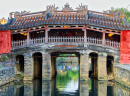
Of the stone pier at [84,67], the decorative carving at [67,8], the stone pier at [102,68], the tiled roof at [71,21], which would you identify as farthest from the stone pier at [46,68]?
the decorative carving at [67,8]

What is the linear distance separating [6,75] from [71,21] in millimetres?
8579

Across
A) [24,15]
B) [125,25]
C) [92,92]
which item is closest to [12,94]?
[92,92]

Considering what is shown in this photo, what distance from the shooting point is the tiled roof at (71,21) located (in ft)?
78.1

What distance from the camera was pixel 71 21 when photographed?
2386 centimetres

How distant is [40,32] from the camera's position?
27.8m

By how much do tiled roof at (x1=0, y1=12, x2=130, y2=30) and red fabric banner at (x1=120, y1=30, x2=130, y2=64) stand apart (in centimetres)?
69

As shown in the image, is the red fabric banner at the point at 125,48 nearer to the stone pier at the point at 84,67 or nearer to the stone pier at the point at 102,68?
the stone pier at the point at 102,68

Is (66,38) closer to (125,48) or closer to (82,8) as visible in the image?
(82,8)

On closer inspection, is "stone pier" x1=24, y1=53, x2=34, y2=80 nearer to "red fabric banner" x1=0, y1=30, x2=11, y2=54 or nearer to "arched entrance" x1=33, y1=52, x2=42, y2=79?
"red fabric banner" x1=0, y1=30, x2=11, y2=54

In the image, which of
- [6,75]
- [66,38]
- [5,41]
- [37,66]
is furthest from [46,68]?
[5,41]

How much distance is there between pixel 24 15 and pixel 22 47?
420 centimetres

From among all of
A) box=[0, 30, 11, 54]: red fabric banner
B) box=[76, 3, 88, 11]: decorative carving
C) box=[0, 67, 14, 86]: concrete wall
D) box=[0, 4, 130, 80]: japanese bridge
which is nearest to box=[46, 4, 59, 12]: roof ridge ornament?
box=[0, 4, 130, 80]: japanese bridge

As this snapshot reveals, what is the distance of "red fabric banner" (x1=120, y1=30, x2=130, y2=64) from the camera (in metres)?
24.4

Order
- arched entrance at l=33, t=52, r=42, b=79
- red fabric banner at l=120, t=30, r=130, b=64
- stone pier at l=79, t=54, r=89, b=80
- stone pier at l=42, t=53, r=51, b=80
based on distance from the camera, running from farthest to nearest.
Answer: arched entrance at l=33, t=52, r=42, b=79 → red fabric banner at l=120, t=30, r=130, b=64 → stone pier at l=42, t=53, r=51, b=80 → stone pier at l=79, t=54, r=89, b=80
